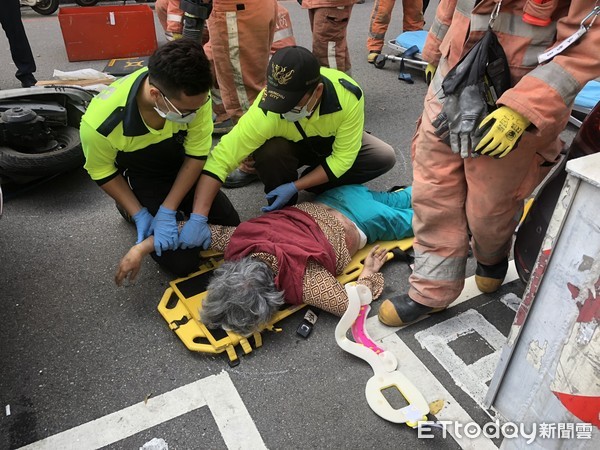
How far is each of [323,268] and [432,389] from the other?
0.67 m

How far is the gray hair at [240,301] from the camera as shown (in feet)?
6.47

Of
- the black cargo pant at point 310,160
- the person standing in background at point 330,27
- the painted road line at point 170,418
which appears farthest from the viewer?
the person standing in background at point 330,27

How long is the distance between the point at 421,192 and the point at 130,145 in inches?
50.7

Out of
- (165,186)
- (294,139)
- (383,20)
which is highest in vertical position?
(383,20)

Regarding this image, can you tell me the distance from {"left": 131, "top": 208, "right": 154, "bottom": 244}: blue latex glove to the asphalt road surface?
0.78 ft

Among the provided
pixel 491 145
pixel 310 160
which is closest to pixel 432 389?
pixel 491 145

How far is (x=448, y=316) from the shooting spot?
2.20 meters

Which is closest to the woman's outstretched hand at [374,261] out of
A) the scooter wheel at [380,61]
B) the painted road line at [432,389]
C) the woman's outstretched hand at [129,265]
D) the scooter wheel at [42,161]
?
the painted road line at [432,389]

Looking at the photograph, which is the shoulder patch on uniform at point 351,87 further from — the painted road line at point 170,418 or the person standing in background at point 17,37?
the person standing in background at point 17,37

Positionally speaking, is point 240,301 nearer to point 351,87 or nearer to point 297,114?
point 297,114

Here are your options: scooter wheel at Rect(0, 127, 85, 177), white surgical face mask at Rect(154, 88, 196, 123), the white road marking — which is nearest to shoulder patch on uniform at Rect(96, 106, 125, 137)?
white surgical face mask at Rect(154, 88, 196, 123)

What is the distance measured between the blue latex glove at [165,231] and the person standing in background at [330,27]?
2.14 meters

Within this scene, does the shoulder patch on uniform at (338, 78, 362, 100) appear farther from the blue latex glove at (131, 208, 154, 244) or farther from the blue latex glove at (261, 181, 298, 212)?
the blue latex glove at (131, 208, 154, 244)

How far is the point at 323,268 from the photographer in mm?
2201
